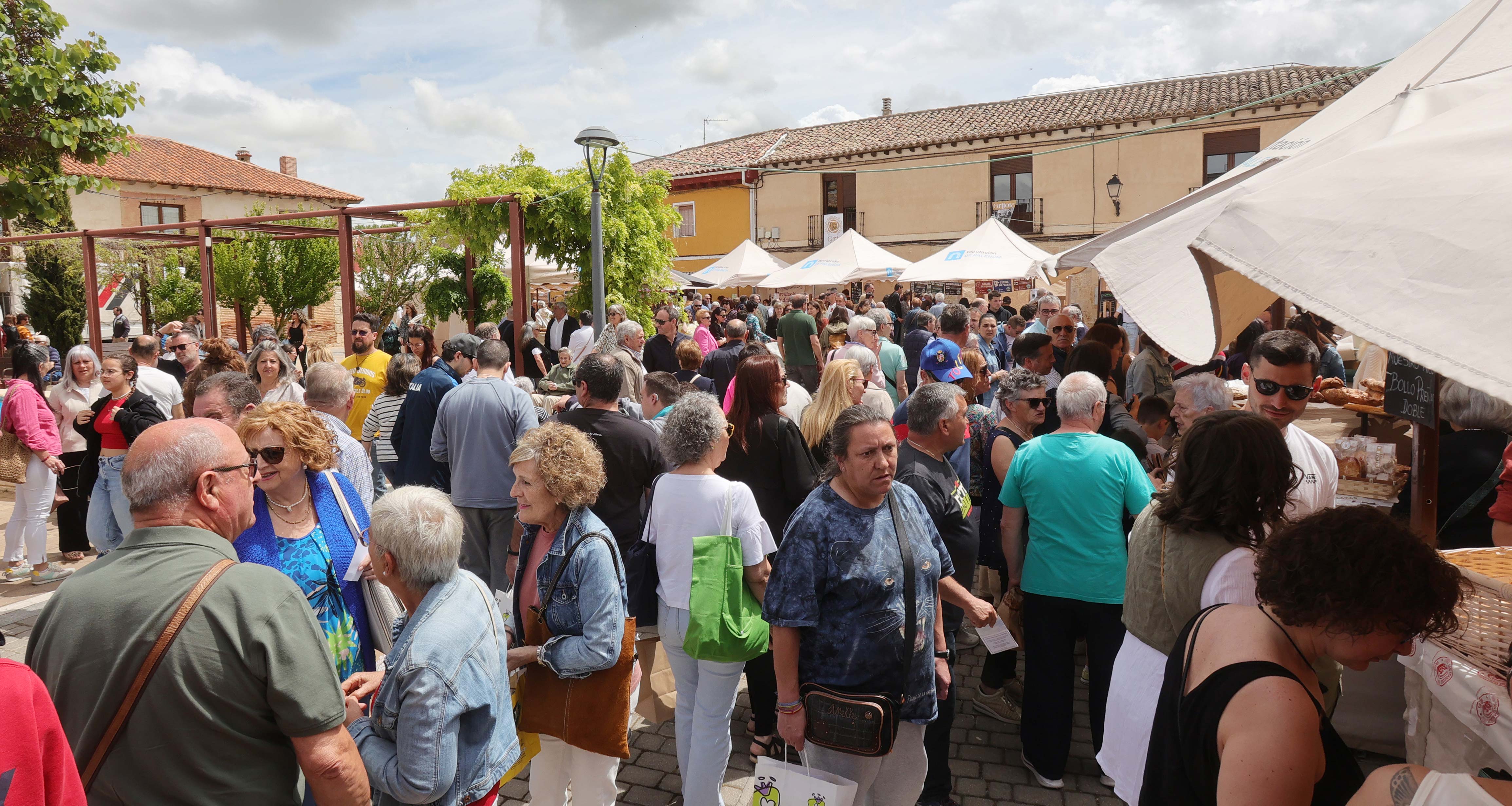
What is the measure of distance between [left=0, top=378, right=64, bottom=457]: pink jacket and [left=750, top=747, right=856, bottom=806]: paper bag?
605cm

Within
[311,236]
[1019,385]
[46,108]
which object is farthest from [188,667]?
[311,236]

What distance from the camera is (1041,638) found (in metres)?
3.57

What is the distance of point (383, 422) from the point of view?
18.6 ft

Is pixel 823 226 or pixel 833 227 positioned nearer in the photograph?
pixel 833 227

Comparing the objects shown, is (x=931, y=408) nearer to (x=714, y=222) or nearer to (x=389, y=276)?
(x=389, y=276)

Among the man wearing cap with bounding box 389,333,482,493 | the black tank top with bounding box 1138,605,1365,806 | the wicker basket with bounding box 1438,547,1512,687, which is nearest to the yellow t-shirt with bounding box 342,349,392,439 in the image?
the man wearing cap with bounding box 389,333,482,493

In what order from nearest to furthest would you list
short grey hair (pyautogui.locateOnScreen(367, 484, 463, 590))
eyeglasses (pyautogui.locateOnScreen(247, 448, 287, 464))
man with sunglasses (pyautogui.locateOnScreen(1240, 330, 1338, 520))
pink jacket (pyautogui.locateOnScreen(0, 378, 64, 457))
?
1. short grey hair (pyautogui.locateOnScreen(367, 484, 463, 590))
2. eyeglasses (pyautogui.locateOnScreen(247, 448, 287, 464))
3. man with sunglasses (pyautogui.locateOnScreen(1240, 330, 1338, 520))
4. pink jacket (pyautogui.locateOnScreen(0, 378, 64, 457))

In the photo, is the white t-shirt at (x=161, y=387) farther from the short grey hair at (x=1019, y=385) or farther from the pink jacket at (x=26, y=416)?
the short grey hair at (x=1019, y=385)

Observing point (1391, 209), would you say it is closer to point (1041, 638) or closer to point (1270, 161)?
point (1270, 161)

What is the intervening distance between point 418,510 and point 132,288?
27727 millimetres

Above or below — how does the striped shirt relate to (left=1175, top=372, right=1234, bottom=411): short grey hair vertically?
below

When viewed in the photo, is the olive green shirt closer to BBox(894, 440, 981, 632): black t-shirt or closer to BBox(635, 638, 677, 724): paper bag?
BBox(635, 638, 677, 724): paper bag

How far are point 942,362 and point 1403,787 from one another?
504 centimetres

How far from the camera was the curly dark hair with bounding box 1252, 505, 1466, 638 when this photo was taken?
1613mm
